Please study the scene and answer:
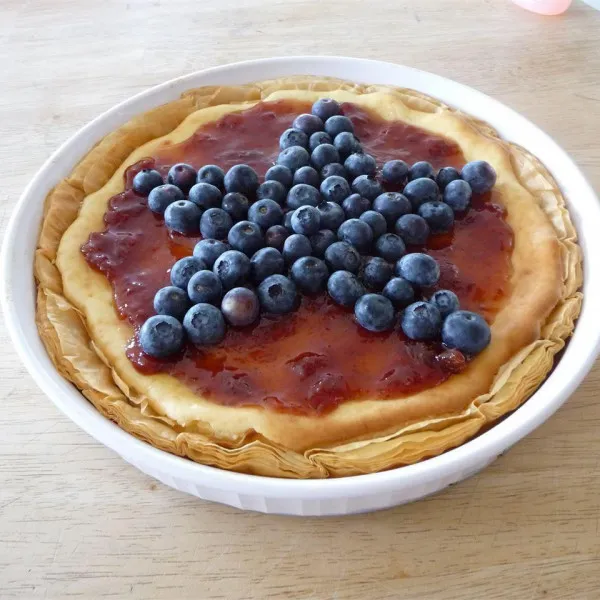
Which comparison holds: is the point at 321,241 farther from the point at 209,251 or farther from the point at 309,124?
the point at 309,124

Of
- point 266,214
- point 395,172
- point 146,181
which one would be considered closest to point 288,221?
point 266,214

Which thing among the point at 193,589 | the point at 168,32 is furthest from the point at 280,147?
the point at 168,32

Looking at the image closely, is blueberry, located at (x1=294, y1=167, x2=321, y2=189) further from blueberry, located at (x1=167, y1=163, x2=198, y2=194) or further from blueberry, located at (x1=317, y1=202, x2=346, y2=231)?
blueberry, located at (x1=167, y1=163, x2=198, y2=194)

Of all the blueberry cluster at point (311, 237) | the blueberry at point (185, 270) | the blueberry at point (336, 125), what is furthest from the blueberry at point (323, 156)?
the blueberry at point (185, 270)

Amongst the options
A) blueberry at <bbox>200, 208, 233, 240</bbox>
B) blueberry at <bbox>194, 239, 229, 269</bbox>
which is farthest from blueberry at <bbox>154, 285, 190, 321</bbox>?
blueberry at <bbox>200, 208, 233, 240</bbox>

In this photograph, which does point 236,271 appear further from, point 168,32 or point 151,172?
point 168,32

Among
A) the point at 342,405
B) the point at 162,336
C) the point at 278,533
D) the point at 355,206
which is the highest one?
the point at 355,206
